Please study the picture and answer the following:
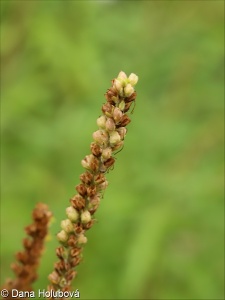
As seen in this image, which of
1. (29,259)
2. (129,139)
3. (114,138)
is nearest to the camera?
(114,138)

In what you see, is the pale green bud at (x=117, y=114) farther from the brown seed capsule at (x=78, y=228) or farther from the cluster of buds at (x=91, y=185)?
the brown seed capsule at (x=78, y=228)

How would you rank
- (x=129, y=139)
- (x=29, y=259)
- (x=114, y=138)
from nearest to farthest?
(x=114, y=138) → (x=29, y=259) → (x=129, y=139)

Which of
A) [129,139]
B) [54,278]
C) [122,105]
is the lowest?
[54,278]

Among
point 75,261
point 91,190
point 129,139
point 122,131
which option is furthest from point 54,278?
point 129,139

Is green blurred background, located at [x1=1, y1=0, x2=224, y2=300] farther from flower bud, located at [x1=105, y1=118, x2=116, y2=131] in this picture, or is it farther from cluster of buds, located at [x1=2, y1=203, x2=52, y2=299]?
flower bud, located at [x1=105, y1=118, x2=116, y2=131]

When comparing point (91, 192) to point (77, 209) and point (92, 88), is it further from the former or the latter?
point (92, 88)

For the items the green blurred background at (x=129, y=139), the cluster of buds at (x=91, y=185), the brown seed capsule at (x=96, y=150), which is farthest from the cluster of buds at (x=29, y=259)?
the green blurred background at (x=129, y=139)

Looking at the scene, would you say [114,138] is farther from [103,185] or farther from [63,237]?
[63,237]

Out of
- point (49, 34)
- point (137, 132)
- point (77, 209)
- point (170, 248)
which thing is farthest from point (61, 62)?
point (77, 209)
